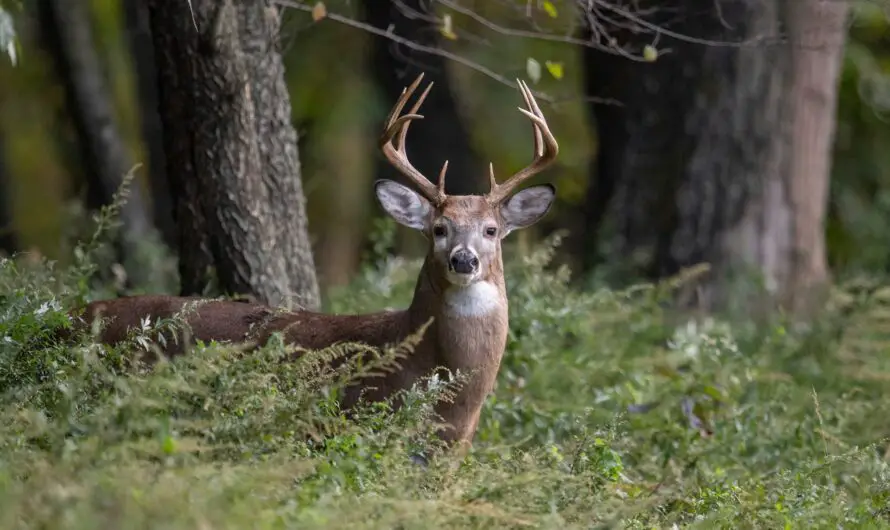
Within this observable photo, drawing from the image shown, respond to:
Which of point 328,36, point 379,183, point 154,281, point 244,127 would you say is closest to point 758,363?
point 379,183

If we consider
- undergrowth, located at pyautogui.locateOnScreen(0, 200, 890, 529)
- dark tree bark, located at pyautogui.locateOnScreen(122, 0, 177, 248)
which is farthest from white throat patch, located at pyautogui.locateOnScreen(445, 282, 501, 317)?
dark tree bark, located at pyautogui.locateOnScreen(122, 0, 177, 248)

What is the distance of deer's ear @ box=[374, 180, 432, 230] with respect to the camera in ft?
25.1

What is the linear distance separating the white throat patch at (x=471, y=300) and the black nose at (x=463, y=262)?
131 millimetres

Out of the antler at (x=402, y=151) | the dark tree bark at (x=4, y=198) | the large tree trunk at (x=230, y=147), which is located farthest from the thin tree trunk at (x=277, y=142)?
the dark tree bark at (x=4, y=198)

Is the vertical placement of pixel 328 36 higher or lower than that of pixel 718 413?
higher

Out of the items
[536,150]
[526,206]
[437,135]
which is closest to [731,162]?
[437,135]

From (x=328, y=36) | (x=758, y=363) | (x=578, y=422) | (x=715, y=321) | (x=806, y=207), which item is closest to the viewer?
(x=578, y=422)

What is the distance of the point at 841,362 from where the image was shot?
9.29m

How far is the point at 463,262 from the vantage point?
700cm

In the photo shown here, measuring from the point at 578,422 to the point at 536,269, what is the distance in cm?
246

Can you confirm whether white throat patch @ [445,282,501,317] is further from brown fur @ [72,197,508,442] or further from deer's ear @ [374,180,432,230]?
deer's ear @ [374,180,432,230]

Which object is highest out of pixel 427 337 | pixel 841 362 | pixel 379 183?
pixel 379 183

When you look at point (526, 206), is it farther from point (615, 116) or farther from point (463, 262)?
point (615, 116)

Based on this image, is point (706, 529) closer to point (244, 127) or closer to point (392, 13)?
point (244, 127)
